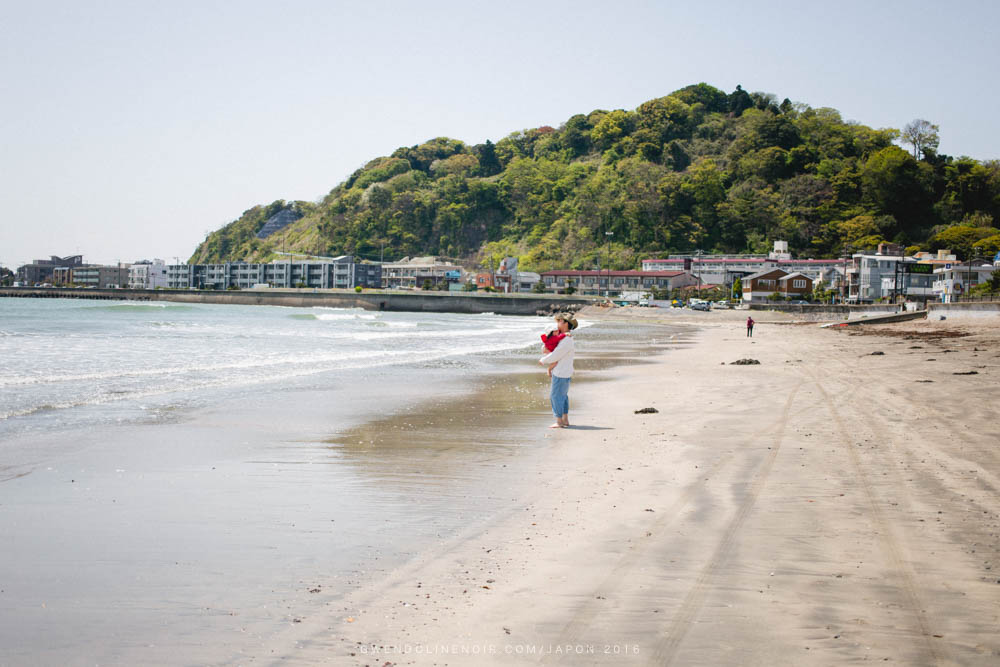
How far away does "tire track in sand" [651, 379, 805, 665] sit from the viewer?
3395mm

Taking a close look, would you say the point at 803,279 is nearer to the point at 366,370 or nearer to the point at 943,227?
the point at 943,227

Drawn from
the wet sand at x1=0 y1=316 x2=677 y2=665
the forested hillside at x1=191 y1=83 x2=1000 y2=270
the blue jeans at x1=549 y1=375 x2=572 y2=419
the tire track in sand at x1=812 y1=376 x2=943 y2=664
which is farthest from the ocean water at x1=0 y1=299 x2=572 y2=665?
the forested hillside at x1=191 y1=83 x2=1000 y2=270

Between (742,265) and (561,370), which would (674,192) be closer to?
(742,265)

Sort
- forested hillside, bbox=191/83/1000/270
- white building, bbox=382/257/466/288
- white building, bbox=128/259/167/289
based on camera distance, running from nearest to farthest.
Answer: forested hillside, bbox=191/83/1000/270
white building, bbox=382/257/466/288
white building, bbox=128/259/167/289

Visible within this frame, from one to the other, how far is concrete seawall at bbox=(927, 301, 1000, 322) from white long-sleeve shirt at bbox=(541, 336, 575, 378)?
33.9 m

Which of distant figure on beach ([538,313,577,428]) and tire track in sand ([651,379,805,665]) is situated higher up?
distant figure on beach ([538,313,577,428])

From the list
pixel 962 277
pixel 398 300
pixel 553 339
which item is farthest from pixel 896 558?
pixel 398 300

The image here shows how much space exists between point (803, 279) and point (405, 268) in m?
78.1

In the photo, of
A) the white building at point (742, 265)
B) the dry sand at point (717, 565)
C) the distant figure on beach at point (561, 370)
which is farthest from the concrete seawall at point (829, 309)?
the dry sand at point (717, 565)

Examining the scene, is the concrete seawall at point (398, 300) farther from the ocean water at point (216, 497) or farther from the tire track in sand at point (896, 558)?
the tire track in sand at point (896, 558)

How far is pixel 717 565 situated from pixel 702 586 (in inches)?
15.0

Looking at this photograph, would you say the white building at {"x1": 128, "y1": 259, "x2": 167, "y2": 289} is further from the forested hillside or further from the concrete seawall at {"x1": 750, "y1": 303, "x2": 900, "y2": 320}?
the concrete seawall at {"x1": 750, "y1": 303, "x2": 900, "y2": 320}

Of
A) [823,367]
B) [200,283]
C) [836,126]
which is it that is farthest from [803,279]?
[200,283]

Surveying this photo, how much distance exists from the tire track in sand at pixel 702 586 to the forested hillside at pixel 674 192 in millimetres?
88548
